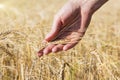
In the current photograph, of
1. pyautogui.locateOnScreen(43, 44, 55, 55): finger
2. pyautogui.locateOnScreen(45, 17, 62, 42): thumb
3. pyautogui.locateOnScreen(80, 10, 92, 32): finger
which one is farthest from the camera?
pyautogui.locateOnScreen(80, 10, 92, 32): finger

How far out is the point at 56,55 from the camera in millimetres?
2902

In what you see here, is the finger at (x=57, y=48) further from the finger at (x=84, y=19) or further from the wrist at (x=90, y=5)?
the wrist at (x=90, y=5)

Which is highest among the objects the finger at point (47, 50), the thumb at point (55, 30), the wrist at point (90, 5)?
the wrist at point (90, 5)

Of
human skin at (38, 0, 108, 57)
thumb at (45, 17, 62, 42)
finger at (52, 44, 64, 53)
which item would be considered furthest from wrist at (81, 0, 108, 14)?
finger at (52, 44, 64, 53)

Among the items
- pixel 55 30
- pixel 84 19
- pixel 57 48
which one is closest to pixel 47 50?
pixel 57 48

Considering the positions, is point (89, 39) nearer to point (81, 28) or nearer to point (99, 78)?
point (81, 28)

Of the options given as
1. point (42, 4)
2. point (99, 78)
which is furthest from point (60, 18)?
point (42, 4)

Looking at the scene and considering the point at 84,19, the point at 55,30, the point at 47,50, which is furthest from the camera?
the point at 84,19

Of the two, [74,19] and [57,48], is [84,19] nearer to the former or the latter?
[74,19]

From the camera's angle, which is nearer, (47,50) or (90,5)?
(47,50)

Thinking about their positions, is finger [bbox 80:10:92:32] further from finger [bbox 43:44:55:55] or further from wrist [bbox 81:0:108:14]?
finger [bbox 43:44:55:55]

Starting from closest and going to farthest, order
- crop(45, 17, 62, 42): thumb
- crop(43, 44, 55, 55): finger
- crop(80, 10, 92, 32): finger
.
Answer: crop(43, 44, 55, 55): finger < crop(45, 17, 62, 42): thumb < crop(80, 10, 92, 32): finger

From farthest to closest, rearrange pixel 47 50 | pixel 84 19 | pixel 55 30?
pixel 84 19, pixel 55 30, pixel 47 50

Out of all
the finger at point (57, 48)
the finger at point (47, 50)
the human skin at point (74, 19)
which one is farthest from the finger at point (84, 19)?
the finger at point (47, 50)
